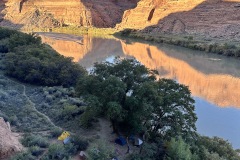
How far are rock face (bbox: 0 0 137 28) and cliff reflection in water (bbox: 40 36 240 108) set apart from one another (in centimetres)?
4373

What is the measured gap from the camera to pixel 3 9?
107250mm

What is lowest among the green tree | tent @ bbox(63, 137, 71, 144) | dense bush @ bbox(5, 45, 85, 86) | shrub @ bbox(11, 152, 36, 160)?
dense bush @ bbox(5, 45, 85, 86)

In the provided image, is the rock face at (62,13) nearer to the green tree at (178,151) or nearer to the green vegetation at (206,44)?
the green vegetation at (206,44)

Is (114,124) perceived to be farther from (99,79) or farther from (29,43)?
(29,43)

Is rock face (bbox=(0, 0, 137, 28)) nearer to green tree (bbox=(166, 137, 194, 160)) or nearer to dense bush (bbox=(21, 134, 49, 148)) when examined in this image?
dense bush (bbox=(21, 134, 49, 148))

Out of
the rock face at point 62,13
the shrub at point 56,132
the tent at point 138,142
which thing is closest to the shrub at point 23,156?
the shrub at point 56,132

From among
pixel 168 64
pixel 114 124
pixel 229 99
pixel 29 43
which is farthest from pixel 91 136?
pixel 168 64

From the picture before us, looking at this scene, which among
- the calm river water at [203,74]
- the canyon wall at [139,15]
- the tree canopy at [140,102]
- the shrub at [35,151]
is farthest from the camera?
the canyon wall at [139,15]

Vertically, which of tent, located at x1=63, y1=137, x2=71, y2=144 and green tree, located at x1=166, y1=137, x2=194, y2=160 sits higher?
green tree, located at x1=166, y1=137, x2=194, y2=160

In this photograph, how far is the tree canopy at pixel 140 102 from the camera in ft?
39.4

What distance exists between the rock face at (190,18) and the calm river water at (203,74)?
451 inches

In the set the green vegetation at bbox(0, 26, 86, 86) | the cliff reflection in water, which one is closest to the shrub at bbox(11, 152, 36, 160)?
the green vegetation at bbox(0, 26, 86, 86)

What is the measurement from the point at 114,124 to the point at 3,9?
4158 inches

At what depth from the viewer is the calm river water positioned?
55.4ft
